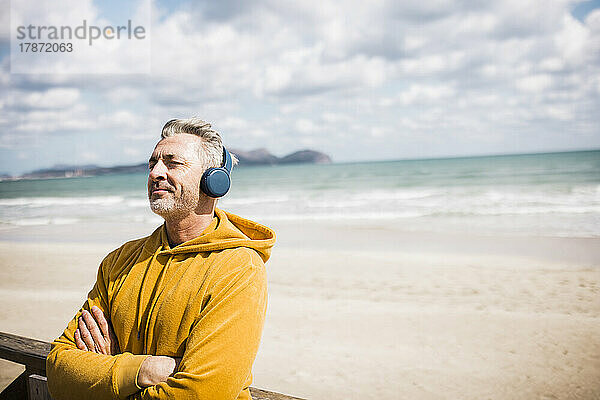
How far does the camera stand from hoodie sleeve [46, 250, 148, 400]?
1606 mm

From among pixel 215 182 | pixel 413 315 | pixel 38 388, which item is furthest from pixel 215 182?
pixel 413 315

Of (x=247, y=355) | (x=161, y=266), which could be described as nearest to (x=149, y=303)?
(x=161, y=266)

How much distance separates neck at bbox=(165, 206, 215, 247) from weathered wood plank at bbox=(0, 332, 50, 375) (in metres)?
1.09

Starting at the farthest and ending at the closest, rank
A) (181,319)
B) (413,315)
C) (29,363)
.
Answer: (413,315)
(29,363)
(181,319)

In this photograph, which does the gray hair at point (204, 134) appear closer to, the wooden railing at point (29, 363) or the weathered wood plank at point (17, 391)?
the wooden railing at point (29, 363)

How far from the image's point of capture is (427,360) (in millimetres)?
4570

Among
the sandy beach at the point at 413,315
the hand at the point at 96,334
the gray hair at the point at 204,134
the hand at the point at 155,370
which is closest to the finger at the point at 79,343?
the hand at the point at 96,334

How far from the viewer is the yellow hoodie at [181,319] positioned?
155 centimetres

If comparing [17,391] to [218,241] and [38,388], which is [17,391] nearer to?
[38,388]

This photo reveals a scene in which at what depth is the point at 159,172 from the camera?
179 centimetres

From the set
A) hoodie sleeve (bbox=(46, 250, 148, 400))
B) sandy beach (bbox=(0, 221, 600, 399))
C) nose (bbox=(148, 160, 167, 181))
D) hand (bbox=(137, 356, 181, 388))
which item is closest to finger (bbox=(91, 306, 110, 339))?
hoodie sleeve (bbox=(46, 250, 148, 400))

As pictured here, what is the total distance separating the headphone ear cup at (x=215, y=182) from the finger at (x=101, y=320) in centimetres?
63

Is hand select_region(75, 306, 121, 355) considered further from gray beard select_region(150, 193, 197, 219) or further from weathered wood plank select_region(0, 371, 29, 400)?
weathered wood plank select_region(0, 371, 29, 400)

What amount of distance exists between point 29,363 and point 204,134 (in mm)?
1580
